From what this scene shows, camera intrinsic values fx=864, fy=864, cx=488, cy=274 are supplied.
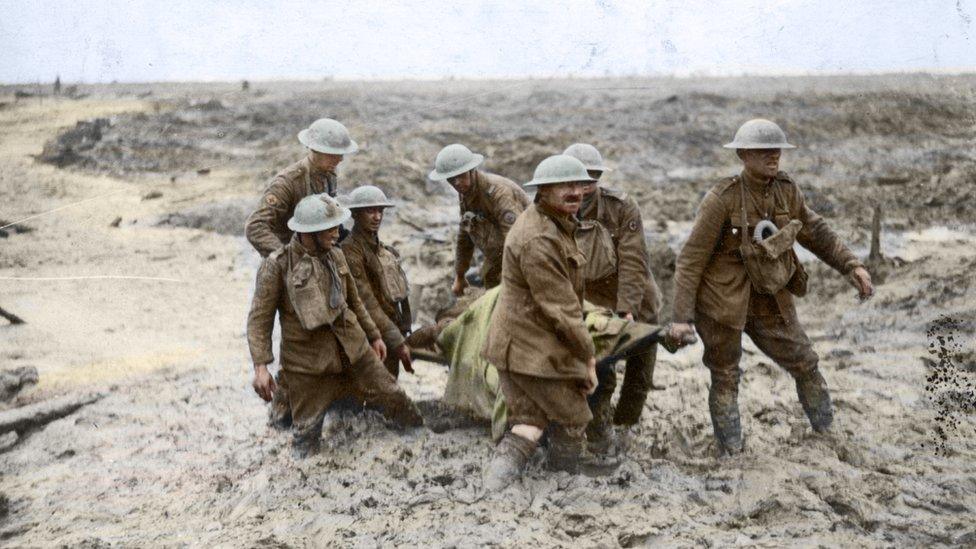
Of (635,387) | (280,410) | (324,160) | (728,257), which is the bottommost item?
(280,410)

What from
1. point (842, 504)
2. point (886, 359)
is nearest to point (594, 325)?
point (842, 504)

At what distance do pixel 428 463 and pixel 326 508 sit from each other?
764 mm

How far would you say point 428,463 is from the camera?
530 cm

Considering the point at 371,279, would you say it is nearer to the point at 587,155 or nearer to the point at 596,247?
the point at 596,247

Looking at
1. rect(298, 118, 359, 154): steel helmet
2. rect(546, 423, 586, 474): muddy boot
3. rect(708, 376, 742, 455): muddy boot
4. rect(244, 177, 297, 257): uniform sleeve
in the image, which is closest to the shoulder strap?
rect(708, 376, 742, 455): muddy boot

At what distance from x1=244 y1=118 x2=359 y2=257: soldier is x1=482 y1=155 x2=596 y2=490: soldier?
1.77 metres

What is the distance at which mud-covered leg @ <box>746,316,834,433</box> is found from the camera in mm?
5441

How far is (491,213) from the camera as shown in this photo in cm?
629

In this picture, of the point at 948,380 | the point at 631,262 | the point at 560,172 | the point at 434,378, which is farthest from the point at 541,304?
the point at 948,380

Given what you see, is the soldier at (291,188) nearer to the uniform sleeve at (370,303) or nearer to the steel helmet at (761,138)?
the uniform sleeve at (370,303)

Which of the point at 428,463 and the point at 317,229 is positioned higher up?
the point at 317,229

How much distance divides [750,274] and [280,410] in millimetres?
3274

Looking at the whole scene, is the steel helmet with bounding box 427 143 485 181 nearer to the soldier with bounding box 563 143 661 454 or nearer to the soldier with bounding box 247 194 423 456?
the soldier with bounding box 563 143 661 454

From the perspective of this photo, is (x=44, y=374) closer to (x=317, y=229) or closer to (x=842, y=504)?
(x=317, y=229)
